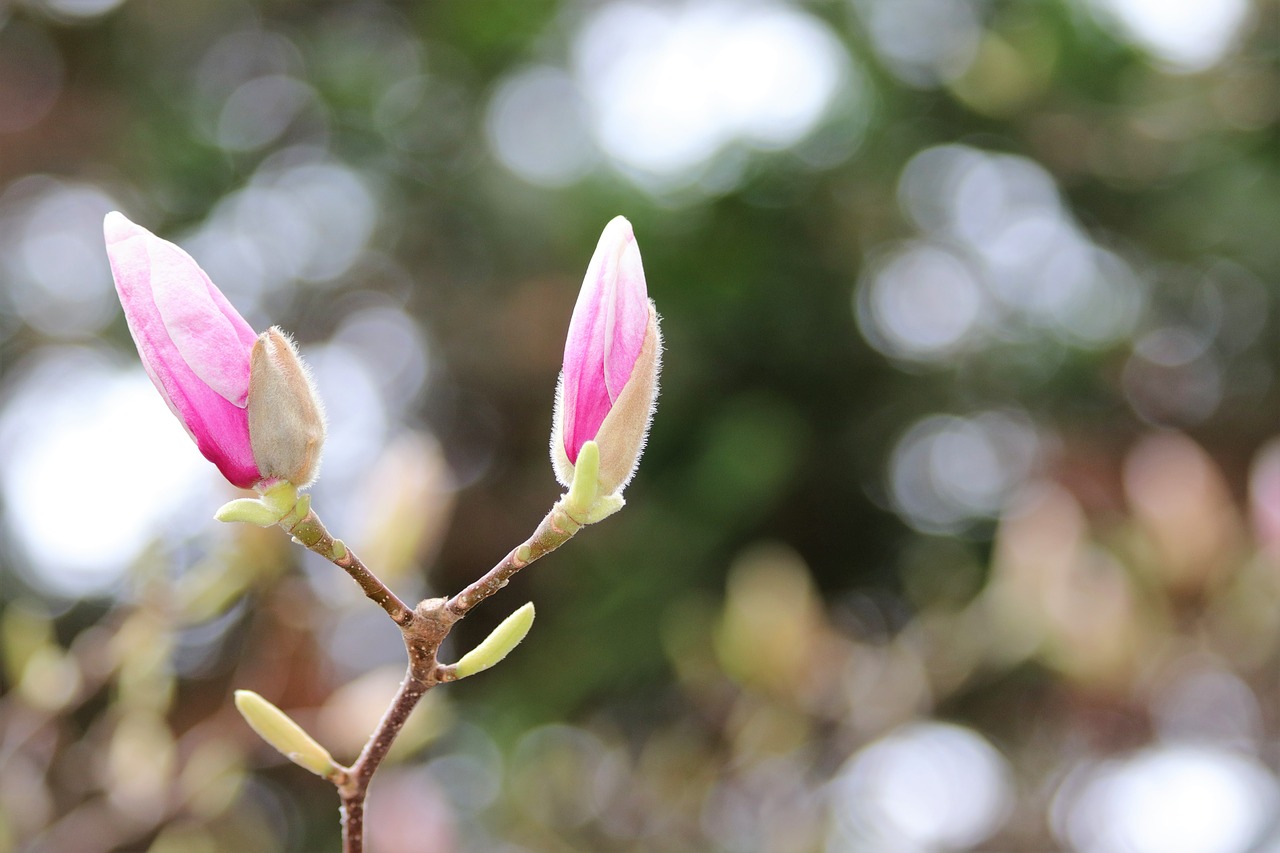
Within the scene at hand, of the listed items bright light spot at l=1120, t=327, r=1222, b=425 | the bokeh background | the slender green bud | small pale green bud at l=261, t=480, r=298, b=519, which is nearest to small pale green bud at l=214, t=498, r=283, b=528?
small pale green bud at l=261, t=480, r=298, b=519

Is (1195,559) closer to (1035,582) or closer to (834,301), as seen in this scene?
(1035,582)

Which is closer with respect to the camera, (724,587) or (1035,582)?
(1035,582)

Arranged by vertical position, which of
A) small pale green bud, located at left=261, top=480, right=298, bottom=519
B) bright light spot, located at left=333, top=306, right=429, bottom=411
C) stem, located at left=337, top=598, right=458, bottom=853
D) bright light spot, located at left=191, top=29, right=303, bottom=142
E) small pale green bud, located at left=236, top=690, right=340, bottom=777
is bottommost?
bright light spot, located at left=333, top=306, right=429, bottom=411

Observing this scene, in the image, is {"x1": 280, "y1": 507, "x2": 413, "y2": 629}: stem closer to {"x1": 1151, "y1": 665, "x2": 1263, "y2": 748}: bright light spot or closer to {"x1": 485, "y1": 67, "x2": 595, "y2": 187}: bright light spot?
{"x1": 1151, "y1": 665, "x2": 1263, "y2": 748}: bright light spot

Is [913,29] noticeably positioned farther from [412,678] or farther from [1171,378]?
[412,678]

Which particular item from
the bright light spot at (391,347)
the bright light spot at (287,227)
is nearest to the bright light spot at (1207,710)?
the bright light spot at (391,347)

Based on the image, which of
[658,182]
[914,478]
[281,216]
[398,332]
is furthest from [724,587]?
[281,216]
